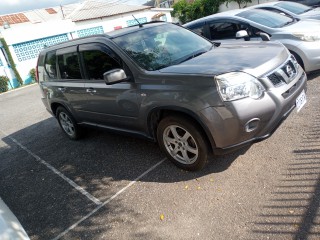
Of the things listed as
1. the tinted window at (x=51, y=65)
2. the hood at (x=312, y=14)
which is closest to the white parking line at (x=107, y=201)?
the tinted window at (x=51, y=65)

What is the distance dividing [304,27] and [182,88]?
14.1ft

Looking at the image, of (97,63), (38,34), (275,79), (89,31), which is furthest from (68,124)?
(89,31)

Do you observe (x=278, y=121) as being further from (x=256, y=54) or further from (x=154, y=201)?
(x=154, y=201)

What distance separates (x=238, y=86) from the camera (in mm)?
3127

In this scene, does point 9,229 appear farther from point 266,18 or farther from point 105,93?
point 266,18

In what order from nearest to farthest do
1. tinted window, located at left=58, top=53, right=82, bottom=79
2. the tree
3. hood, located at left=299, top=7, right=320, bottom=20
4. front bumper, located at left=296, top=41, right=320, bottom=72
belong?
tinted window, located at left=58, top=53, right=82, bottom=79
front bumper, located at left=296, top=41, right=320, bottom=72
hood, located at left=299, top=7, right=320, bottom=20
the tree

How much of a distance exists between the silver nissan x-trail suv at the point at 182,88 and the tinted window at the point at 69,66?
0.02 m

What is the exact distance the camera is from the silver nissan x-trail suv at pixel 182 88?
3.16 m

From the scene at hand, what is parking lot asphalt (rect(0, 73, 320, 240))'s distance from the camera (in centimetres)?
287

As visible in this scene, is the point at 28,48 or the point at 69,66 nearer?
the point at 69,66

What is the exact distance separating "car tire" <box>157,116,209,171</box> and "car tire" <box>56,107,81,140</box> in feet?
7.55

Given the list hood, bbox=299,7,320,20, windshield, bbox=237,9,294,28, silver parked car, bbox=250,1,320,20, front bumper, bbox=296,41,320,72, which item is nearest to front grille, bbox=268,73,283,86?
front bumper, bbox=296,41,320,72

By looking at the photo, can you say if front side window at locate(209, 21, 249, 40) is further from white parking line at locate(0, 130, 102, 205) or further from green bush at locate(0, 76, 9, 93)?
green bush at locate(0, 76, 9, 93)

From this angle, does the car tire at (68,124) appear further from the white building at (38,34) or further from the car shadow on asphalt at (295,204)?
the white building at (38,34)
